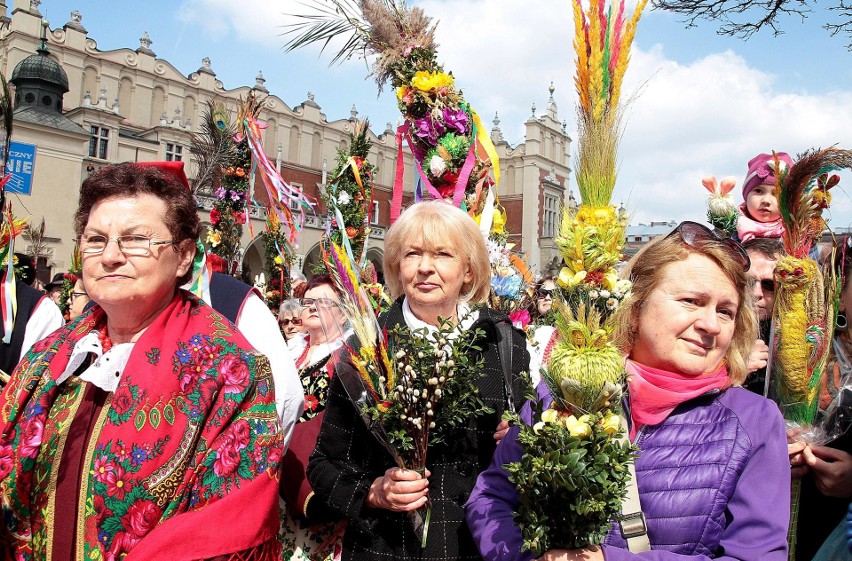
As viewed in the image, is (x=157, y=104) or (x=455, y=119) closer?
(x=455, y=119)

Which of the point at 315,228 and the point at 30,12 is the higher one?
the point at 30,12

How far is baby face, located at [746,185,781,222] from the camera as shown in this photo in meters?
4.20

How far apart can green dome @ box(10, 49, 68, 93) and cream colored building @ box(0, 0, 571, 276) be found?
4cm

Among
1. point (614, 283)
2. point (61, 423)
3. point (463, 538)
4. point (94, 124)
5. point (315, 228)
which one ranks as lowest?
point (463, 538)

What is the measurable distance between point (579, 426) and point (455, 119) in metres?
2.73

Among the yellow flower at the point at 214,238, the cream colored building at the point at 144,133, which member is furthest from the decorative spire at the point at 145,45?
the yellow flower at the point at 214,238

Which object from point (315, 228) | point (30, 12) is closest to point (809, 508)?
point (315, 228)

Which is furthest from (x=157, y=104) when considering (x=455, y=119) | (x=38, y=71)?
(x=455, y=119)

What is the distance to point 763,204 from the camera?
13.9 ft

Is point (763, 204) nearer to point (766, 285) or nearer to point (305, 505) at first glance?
point (766, 285)

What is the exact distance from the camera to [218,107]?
326 inches

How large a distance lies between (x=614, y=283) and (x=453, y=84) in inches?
102

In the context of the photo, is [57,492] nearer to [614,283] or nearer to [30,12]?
[614,283]

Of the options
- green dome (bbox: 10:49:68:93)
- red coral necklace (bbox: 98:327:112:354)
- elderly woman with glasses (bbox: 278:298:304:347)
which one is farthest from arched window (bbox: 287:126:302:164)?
red coral necklace (bbox: 98:327:112:354)
